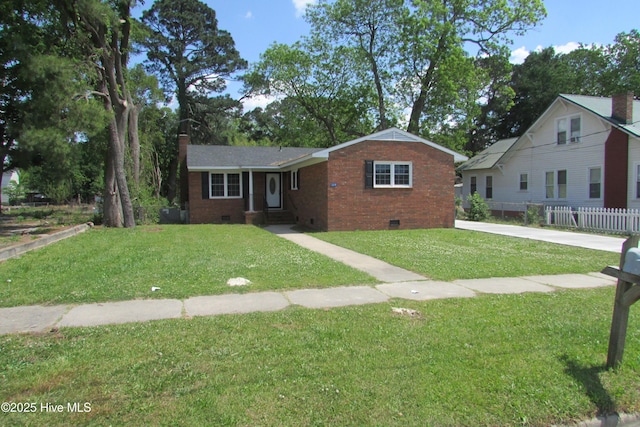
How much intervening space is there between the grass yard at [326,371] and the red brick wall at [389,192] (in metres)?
12.0

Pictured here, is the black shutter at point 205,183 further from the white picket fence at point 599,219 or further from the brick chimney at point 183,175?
the white picket fence at point 599,219

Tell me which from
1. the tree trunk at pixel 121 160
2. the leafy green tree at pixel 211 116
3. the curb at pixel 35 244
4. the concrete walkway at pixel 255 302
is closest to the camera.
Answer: the concrete walkway at pixel 255 302

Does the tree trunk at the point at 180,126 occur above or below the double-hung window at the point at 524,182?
above

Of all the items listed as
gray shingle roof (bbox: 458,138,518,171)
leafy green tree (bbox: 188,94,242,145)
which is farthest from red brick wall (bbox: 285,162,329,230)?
leafy green tree (bbox: 188,94,242,145)

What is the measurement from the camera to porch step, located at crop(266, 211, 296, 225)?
22609mm

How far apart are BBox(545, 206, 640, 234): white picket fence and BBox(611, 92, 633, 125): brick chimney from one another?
17.0ft

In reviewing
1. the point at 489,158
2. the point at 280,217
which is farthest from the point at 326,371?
the point at 489,158

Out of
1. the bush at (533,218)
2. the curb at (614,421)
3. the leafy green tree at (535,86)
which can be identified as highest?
the leafy green tree at (535,86)

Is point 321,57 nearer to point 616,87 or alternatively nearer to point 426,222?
point 426,222

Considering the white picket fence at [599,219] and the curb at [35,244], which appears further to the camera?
the white picket fence at [599,219]

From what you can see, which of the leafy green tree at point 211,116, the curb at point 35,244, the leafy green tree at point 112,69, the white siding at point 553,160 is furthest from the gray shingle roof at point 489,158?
the curb at point 35,244

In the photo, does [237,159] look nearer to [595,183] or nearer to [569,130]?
[569,130]

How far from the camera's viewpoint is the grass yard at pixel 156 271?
680 centimetres

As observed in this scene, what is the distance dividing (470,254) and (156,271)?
7639 mm
